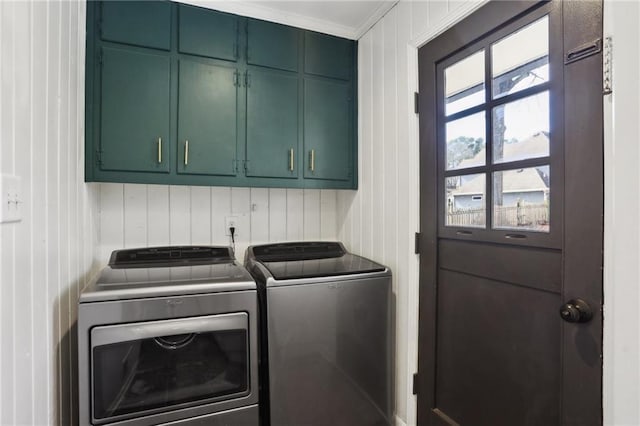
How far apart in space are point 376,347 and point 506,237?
0.89 m

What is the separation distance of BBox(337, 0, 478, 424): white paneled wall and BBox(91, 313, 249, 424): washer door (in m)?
0.86

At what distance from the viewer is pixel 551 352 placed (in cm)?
104

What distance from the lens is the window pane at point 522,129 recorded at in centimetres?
107

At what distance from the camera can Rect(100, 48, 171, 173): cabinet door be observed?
162cm

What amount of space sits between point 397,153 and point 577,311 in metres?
1.07

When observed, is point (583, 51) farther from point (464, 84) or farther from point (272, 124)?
point (272, 124)

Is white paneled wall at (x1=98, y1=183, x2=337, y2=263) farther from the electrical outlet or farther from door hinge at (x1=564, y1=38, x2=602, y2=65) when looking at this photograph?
door hinge at (x1=564, y1=38, x2=602, y2=65)

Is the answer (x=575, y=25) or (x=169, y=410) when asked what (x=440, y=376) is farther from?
(x=575, y=25)

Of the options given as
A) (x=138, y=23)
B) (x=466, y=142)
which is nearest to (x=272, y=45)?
(x=138, y=23)

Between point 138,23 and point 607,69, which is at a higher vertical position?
point 138,23

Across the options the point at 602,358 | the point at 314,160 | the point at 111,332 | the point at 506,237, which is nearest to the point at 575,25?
the point at 506,237

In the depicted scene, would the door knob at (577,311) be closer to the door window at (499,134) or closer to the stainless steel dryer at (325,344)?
the door window at (499,134)

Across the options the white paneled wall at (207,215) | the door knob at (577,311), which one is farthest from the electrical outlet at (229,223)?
the door knob at (577,311)

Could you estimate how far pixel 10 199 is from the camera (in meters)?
0.82
